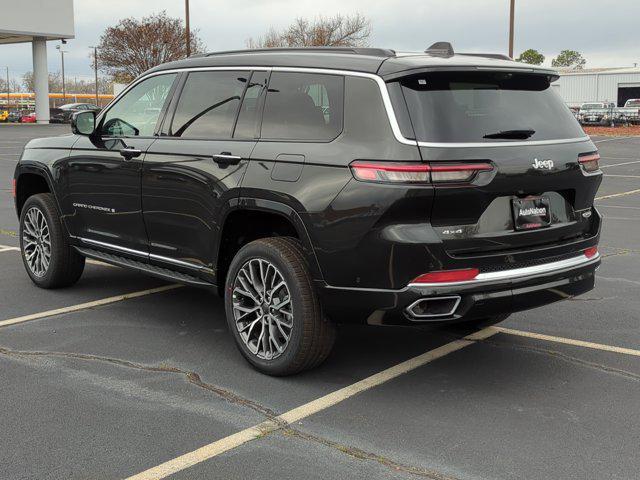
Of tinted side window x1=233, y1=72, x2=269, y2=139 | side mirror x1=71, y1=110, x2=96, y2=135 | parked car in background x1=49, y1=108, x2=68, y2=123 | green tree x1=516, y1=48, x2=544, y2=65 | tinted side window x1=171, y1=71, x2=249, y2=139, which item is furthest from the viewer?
green tree x1=516, y1=48, x2=544, y2=65

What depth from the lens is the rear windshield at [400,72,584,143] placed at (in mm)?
4031

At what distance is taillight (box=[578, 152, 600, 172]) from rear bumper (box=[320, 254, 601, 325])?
0.61 meters

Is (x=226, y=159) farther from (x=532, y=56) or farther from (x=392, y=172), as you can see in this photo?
(x=532, y=56)

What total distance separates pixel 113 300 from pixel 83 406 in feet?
7.84

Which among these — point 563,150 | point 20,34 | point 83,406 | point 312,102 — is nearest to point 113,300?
point 83,406

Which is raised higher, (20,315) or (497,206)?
(497,206)

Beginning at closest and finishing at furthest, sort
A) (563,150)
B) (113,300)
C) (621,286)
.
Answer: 1. (563,150)
2. (113,300)
3. (621,286)

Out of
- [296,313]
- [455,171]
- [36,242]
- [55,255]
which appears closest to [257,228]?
[296,313]

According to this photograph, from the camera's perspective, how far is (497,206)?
13.4 feet

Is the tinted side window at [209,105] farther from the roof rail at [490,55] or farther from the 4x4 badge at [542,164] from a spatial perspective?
the 4x4 badge at [542,164]

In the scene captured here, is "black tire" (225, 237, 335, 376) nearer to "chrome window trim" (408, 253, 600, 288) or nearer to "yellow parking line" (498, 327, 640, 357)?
"chrome window trim" (408, 253, 600, 288)

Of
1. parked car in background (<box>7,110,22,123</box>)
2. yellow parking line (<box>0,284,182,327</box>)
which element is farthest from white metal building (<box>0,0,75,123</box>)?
yellow parking line (<box>0,284,182,327</box>)

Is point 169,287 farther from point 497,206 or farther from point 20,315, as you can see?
point 497,206

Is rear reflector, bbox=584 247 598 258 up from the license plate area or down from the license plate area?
down
